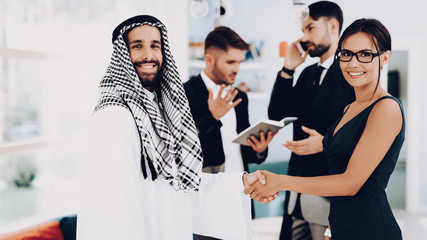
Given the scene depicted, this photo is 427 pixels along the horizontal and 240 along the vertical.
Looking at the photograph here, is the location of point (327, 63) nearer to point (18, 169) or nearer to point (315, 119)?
point (315, 119)

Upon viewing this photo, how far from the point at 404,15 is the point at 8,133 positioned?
4.56 meters

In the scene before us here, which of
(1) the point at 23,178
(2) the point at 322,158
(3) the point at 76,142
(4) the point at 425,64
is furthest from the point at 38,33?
(1) the point at 23,178

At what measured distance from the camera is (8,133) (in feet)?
9.46

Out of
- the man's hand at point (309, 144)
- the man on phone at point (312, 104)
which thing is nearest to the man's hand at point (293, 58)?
the man on phone at point (312, 104)

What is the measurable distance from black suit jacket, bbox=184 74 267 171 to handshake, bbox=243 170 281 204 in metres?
0.41

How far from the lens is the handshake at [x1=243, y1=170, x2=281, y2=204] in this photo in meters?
1.85

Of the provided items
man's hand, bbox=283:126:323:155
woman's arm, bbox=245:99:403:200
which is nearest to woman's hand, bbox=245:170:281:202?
man's hand, bbox=283:126:323:155

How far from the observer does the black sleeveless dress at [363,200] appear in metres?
1.43

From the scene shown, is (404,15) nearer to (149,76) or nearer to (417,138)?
(417,138)

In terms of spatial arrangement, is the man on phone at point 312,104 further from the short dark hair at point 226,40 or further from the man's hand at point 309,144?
the short dark hair at point 226,40

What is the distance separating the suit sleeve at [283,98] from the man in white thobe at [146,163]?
682 mm

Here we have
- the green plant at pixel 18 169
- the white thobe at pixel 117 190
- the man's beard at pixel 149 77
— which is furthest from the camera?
the green plant at pixel 18 169

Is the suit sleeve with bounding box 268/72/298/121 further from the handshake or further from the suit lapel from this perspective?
the handshake

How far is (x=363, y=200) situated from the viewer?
58.1 inches
